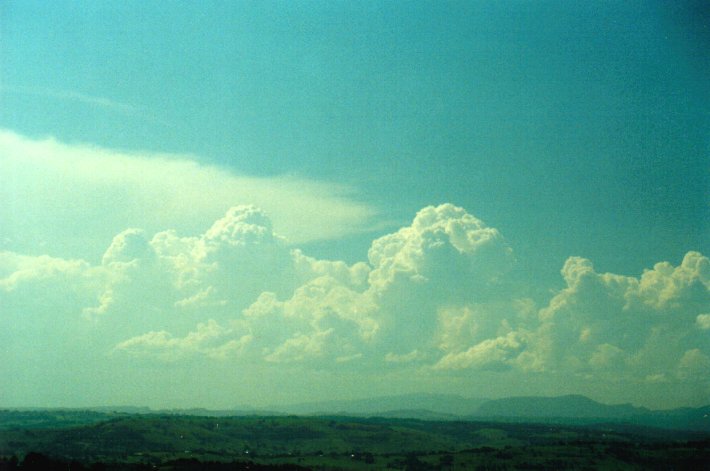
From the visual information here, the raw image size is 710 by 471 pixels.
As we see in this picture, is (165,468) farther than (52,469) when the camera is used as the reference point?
Yes

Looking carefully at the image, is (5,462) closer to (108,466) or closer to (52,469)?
(52,469)

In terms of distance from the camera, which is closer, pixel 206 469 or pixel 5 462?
pixel 5 462

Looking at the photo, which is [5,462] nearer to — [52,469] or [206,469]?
[52,469]

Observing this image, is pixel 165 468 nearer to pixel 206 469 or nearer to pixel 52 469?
pixel 206 469

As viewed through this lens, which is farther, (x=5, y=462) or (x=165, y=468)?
(x=165, y=468)

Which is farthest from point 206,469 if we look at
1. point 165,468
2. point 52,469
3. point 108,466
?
point 52,469

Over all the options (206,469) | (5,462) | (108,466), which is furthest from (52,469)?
(206,469)
